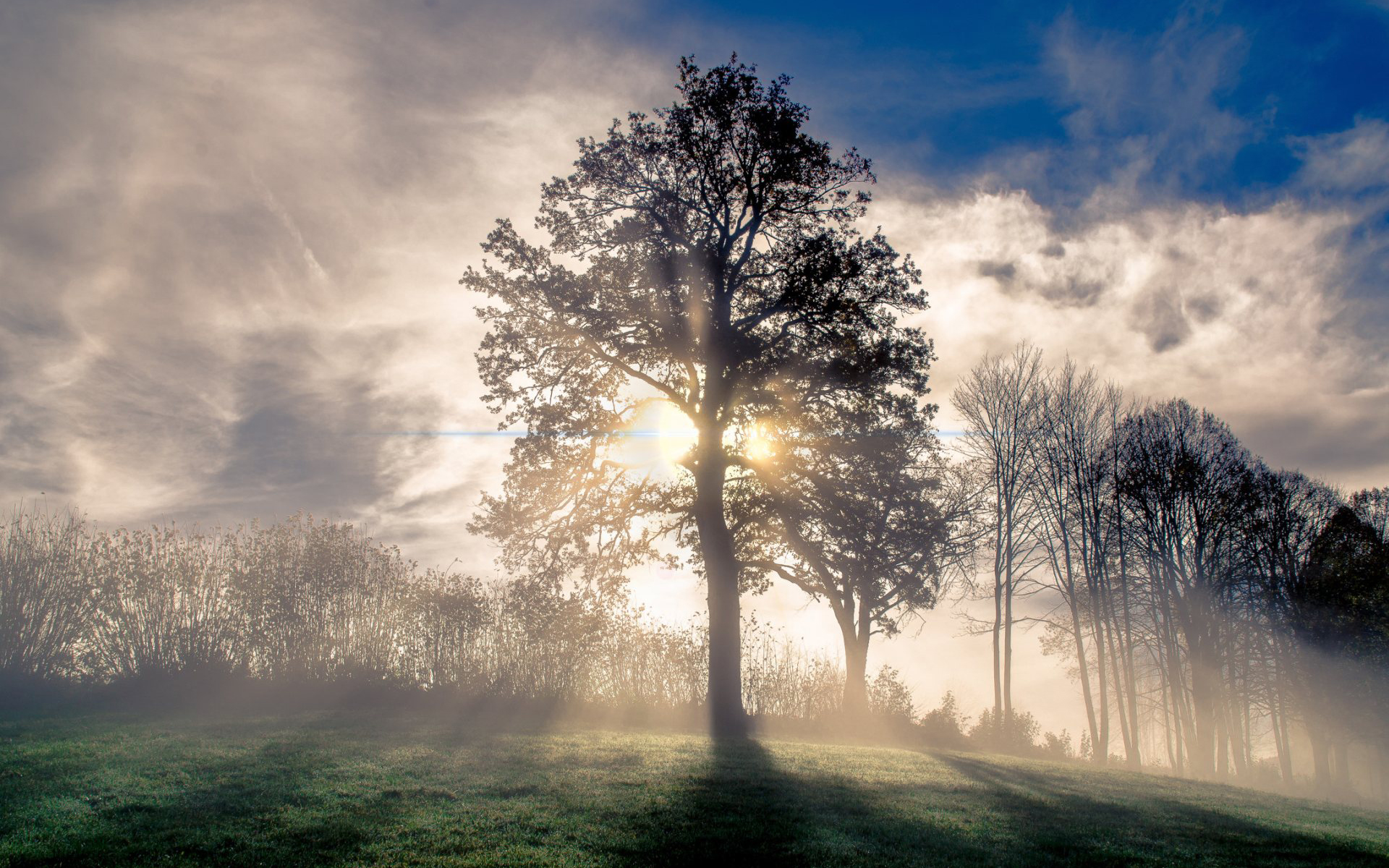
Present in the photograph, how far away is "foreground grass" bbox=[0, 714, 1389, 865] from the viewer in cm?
580

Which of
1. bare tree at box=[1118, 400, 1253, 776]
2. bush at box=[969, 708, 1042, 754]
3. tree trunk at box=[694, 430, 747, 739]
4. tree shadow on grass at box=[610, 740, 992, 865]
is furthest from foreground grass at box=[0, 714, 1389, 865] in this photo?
bare tree at box=[1118, 400, 1253, 776]

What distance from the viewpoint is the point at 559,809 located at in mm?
7043

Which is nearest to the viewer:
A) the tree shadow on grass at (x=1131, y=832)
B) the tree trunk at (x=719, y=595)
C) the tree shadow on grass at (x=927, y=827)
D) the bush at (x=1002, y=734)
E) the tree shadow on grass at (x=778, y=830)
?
the tree shadow on grass at (x=778, y=830)

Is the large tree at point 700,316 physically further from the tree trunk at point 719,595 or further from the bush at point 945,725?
the bush at point 945,725

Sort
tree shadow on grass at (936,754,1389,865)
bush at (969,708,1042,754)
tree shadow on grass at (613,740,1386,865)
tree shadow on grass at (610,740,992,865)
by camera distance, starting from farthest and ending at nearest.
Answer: bush at (969,708,1042,754) → tree shadow on grass at (936,754,1389,865) → tree shadow on grass at (613,740,1386,865) → tree shadow on grass at (610,740,992,865)

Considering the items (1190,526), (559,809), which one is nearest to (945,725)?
→ (1190,526)

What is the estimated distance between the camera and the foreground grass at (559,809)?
5.80m

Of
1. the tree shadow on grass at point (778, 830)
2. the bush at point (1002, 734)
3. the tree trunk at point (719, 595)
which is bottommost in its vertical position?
the bush at point (1002, 734)

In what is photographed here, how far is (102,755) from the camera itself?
356 inches

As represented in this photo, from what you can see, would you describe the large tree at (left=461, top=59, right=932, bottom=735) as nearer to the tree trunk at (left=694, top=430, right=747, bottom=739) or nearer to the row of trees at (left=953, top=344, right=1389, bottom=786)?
the tree trunk at (left=694, top=430, right=747, bottom=739)

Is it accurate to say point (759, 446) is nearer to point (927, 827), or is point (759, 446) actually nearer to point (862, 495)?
point (862, 495)

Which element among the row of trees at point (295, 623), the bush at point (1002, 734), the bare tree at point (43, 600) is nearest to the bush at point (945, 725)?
the bush at point (1002, 734)

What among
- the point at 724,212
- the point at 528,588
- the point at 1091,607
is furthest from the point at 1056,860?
the point at 1091,607

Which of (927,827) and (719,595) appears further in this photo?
(719,595)
